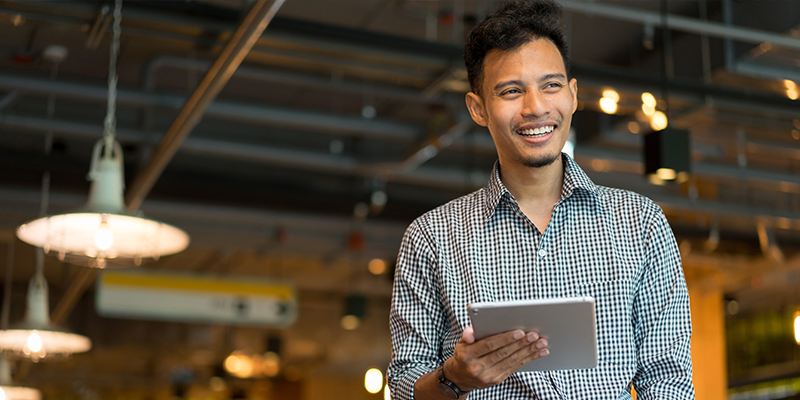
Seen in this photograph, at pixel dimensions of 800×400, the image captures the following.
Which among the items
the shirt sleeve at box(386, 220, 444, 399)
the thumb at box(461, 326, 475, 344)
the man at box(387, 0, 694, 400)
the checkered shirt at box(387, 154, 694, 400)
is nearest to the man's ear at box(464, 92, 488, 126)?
the man at box(387, 0, 694, 400)

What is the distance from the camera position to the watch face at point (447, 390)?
142 cm

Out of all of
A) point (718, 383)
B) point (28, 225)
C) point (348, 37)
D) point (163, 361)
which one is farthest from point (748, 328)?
point (28, 225)

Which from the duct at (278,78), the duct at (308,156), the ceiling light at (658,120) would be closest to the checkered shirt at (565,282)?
the duct at (278,78)

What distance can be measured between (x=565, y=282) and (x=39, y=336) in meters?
5.22

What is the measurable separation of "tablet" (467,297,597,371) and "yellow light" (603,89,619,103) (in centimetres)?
428

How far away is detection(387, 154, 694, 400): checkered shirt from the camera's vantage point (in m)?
1.53

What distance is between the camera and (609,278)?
61.5 inches

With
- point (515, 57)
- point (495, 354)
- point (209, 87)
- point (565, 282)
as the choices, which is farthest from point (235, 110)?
point (495, 354)

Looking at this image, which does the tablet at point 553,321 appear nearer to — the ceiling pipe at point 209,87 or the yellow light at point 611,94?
the ceiling pipe at point 209,87

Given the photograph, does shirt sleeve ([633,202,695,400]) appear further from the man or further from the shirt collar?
the shirt collar

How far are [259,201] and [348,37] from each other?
2956 mm

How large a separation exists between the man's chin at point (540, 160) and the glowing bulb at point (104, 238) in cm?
233

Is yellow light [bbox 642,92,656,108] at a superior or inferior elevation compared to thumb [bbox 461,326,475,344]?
superior

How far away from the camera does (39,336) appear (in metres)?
5.94
